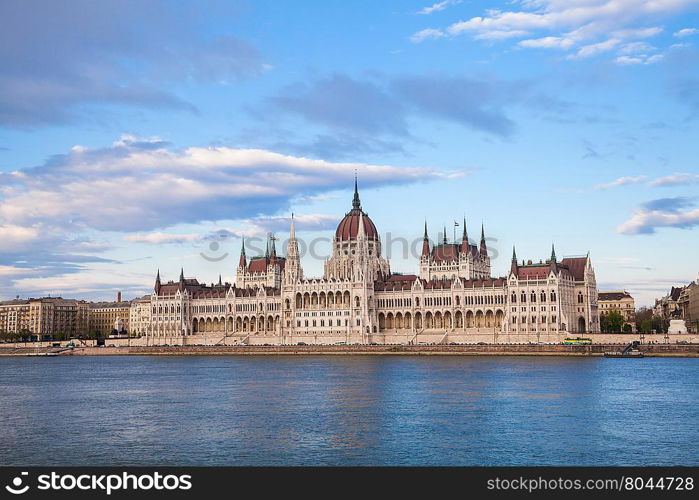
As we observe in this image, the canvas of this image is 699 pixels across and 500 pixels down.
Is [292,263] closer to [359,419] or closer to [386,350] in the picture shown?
[386,350]

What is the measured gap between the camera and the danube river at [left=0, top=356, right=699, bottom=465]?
3469cm

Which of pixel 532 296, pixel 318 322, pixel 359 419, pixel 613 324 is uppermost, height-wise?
pixel 532 296

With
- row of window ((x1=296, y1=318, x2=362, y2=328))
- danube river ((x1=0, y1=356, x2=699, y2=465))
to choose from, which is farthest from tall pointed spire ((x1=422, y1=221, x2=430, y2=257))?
danube river ((x1=0, y1=356, x2=699, y2=465))

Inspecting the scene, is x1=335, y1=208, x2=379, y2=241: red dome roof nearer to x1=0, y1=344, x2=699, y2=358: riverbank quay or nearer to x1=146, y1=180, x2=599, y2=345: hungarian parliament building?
x1=146, y1=180, x2=599, y2=345: hungarian parliament building

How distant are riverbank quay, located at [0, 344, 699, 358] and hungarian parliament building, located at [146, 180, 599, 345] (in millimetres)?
9437

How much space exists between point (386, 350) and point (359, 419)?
262 feet

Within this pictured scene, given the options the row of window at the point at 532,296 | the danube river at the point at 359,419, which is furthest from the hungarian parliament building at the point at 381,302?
the danube river at the point at 359,419

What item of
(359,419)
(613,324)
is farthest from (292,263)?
(359,419)

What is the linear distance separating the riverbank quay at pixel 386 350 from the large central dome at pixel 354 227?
3139 centimetres

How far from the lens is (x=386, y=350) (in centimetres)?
12444

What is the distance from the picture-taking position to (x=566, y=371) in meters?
79.3

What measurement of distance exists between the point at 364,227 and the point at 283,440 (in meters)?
121

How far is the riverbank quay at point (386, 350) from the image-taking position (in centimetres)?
10794
